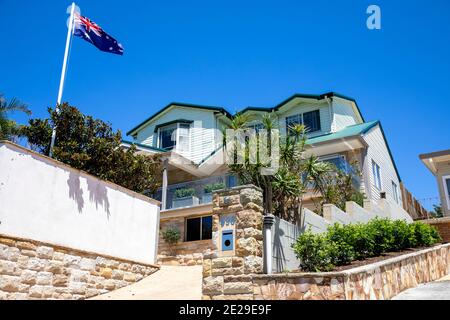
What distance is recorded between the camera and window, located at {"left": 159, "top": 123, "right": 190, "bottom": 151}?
28.2m

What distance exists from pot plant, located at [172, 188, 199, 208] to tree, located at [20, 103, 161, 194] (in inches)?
186

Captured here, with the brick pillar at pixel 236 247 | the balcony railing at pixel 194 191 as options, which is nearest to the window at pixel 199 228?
the balcony railing at pixel 194 191

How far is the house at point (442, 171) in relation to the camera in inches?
886

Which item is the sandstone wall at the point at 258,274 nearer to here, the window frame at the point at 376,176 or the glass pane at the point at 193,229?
the glass pane at the point at 193,229

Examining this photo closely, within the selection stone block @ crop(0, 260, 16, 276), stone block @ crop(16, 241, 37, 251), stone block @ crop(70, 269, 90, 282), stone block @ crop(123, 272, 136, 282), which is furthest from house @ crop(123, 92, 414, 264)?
stone block @ crop(0, 260, 16, 276)

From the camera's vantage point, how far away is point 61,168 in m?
12.1

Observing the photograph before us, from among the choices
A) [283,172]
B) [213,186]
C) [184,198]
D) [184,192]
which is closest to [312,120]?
[213,186]

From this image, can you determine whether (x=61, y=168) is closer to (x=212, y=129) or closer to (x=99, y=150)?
(x=99, y=150)

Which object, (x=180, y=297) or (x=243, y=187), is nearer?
(x=243, y=187)

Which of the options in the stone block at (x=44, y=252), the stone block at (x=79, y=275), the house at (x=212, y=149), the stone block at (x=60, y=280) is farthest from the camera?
the house at (x=212, y=149)

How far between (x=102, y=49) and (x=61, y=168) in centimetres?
824

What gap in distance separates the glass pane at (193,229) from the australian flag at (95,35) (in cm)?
874
